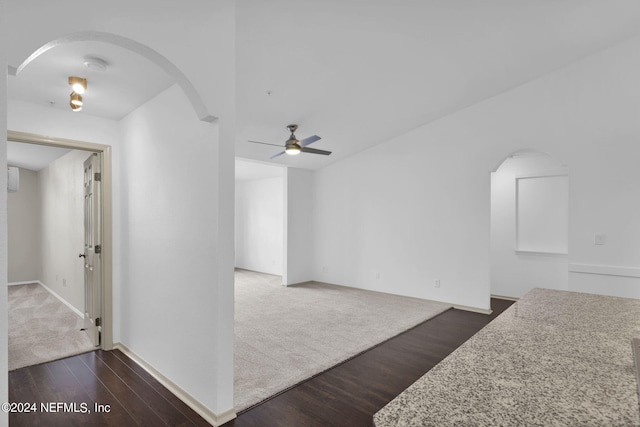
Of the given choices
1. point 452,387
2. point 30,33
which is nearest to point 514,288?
point 452,387

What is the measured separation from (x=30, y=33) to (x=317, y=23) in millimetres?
1950

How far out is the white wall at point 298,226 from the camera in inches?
263

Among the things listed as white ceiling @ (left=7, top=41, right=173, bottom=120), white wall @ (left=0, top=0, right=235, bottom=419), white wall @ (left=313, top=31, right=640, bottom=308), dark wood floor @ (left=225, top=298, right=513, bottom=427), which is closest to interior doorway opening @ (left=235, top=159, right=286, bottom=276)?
white wall @ (left=313, top=31, right=640, bottom=308)

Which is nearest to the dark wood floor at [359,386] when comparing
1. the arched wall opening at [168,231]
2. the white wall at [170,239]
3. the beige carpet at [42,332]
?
the arched wall opening at [168,231]

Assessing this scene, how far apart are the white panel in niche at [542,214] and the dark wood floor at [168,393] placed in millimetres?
3103

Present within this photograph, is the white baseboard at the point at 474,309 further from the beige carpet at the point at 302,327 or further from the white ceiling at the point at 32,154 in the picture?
the white ceiling at the point at 32,154

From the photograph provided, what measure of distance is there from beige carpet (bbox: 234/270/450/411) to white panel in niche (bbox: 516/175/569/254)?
6.51 ft

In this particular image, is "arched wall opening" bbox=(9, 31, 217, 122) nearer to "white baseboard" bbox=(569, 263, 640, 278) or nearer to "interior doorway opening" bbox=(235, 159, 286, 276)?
"white baseboard" bbox=(569, 263, 640, 278)

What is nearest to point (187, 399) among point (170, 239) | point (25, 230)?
point (170, 239)

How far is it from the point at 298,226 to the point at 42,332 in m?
4.30

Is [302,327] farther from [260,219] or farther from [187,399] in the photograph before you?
[260,219]

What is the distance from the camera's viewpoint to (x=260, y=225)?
27.6 ft

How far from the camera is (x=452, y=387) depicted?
0.87 meters

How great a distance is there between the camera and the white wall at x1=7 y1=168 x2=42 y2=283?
6621 millimetres
